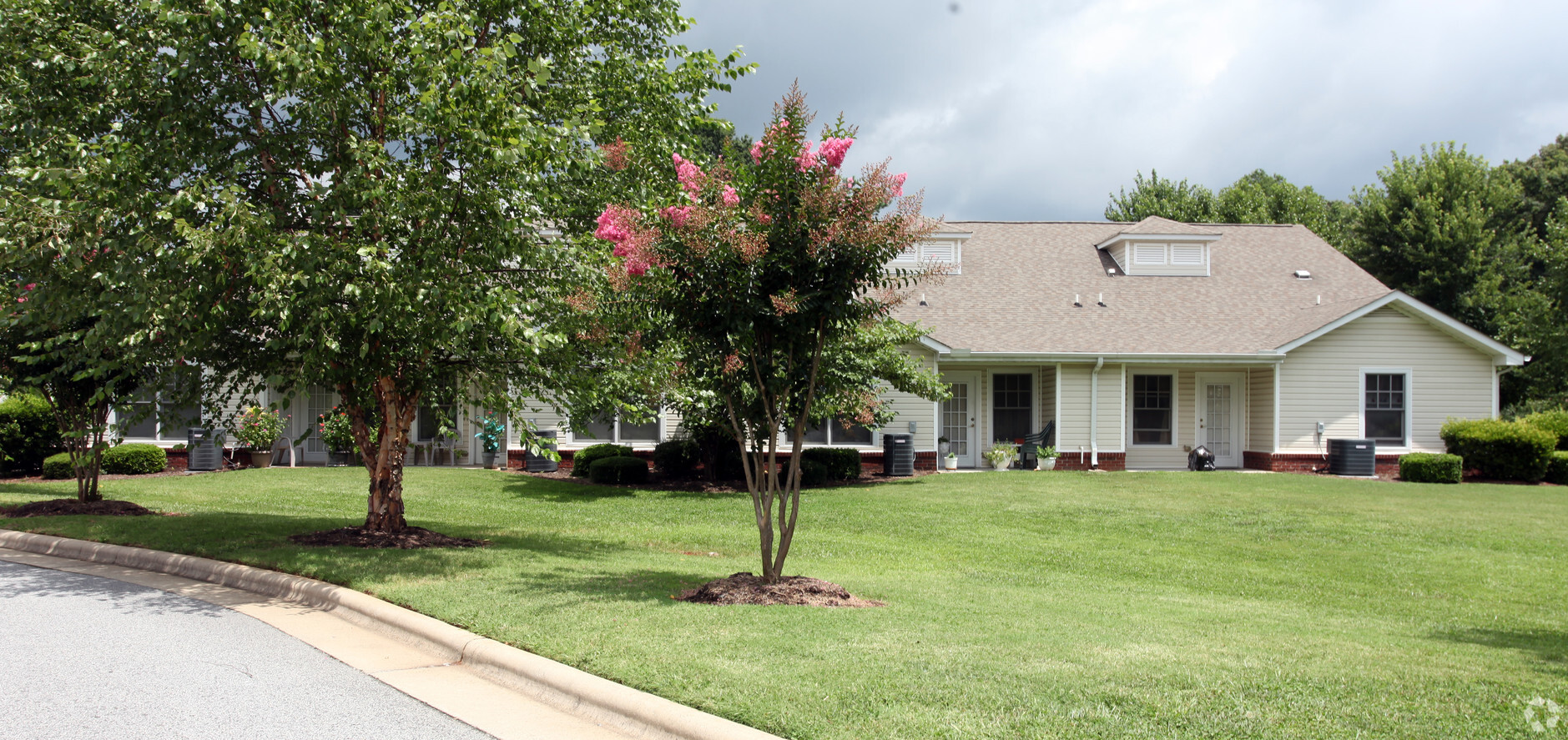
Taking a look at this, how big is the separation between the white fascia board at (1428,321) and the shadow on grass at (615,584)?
17.5 meters

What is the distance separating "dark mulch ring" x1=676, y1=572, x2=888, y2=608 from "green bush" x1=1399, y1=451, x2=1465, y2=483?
17.5 metres

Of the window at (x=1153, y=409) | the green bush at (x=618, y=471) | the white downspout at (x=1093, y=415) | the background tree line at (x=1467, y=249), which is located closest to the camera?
the green bush at (x=618, y=471)

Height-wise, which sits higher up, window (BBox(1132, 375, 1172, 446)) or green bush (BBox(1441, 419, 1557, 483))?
window (BBox(1132, 375, 1172, 446))

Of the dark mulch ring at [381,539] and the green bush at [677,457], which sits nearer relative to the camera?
the dark mulch ring at [381,539]

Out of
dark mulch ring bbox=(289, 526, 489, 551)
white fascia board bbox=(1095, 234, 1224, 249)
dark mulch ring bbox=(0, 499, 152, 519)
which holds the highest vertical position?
white fascia board bbox=(1095, 234, 1224, 249)

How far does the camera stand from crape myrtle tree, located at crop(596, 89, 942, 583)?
787 centimetres

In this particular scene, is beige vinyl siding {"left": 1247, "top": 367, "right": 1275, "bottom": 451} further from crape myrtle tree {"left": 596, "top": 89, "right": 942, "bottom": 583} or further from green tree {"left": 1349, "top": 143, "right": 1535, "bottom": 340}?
crape myrtle tree {"left": 596, "top": 89, "right": 942, "bottom": 583}

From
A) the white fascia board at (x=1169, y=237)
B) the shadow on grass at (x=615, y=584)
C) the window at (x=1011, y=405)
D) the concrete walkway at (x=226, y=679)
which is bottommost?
the concrete walkway at (x=226, y=679)

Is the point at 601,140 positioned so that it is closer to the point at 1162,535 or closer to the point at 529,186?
the point at 529,186

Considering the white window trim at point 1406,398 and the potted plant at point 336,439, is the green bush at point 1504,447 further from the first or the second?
the potted plant at point 336,439

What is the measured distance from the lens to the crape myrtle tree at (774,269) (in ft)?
25.8

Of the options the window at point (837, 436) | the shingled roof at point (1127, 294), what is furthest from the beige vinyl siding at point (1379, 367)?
the window at point (837, 436)

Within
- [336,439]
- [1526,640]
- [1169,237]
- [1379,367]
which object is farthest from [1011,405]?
[1526,640]

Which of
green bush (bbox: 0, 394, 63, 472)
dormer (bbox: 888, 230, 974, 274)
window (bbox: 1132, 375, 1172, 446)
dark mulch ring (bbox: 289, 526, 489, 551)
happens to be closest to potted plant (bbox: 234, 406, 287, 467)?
green bush (bbox: 0, 394, 63, 472)
